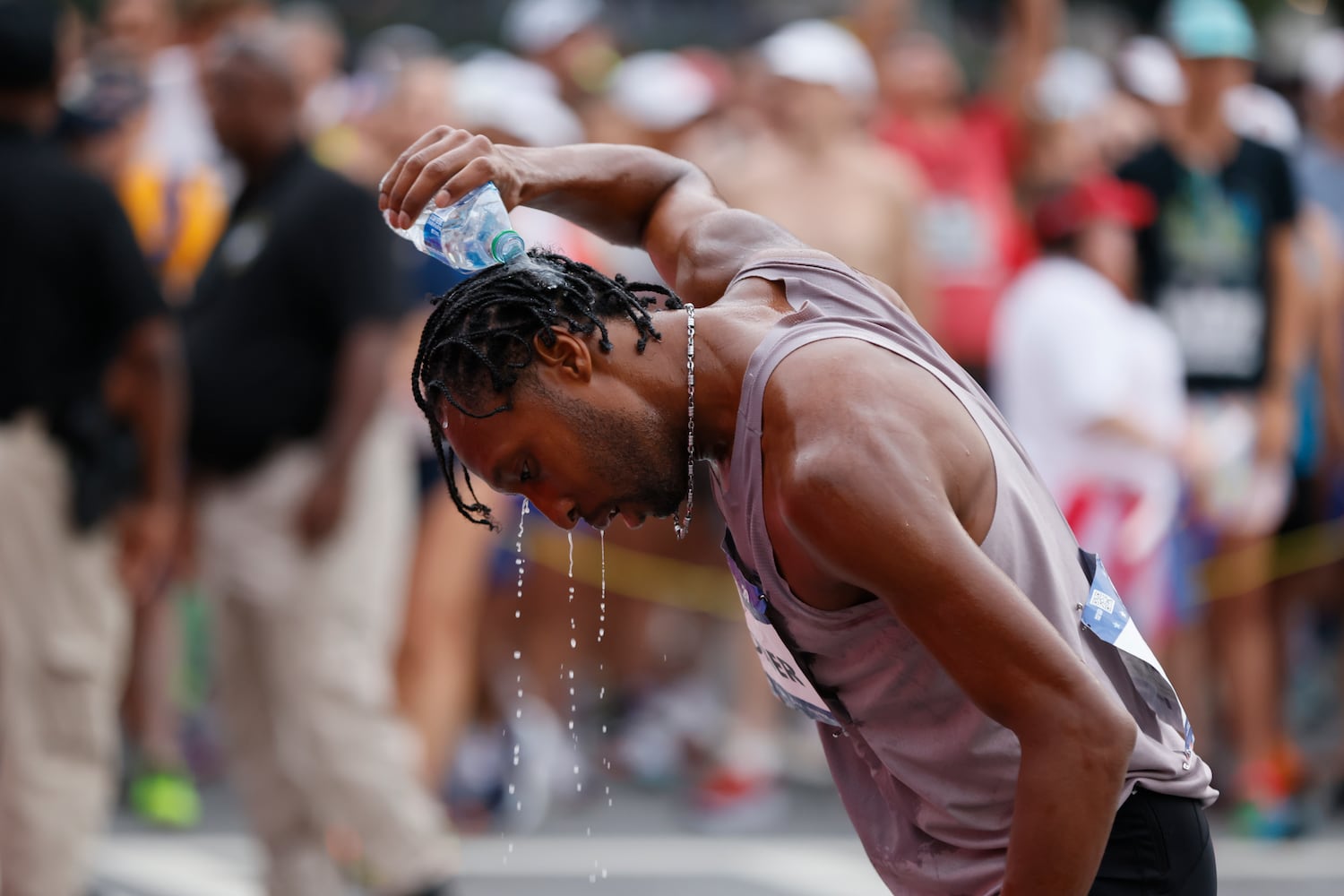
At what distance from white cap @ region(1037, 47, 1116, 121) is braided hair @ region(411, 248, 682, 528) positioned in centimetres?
568

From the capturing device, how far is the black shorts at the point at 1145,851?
256 centimetres

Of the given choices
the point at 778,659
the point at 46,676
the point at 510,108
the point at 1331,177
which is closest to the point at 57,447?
the point at 46,676

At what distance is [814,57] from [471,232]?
475 cm

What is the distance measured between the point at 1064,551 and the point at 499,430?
0.80 meters

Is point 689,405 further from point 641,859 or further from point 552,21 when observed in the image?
point 552,21

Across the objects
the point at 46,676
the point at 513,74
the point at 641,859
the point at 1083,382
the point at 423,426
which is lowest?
the point at 641,859

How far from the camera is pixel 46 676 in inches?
191

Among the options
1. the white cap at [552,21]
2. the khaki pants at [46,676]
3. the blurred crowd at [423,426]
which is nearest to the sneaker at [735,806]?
the blurred crowd at [423,426]

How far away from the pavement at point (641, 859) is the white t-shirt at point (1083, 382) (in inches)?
53.2

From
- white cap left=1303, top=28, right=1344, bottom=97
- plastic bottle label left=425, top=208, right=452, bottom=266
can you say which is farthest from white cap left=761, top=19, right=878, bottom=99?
Result: plastic bottle label left=425, top=208, right=452, bottom=266

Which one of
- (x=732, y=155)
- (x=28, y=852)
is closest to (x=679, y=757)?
(x=732, y=155)

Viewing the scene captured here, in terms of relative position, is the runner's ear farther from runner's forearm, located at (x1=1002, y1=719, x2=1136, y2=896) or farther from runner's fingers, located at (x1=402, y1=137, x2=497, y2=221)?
runner's forearm, located at (x1=1002, y1=719, x2=1136, y2=896)

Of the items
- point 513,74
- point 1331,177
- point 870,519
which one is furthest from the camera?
point 1331,177

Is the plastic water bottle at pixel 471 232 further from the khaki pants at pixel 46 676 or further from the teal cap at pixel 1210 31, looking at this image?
the teal cap at pixel 1210 31
